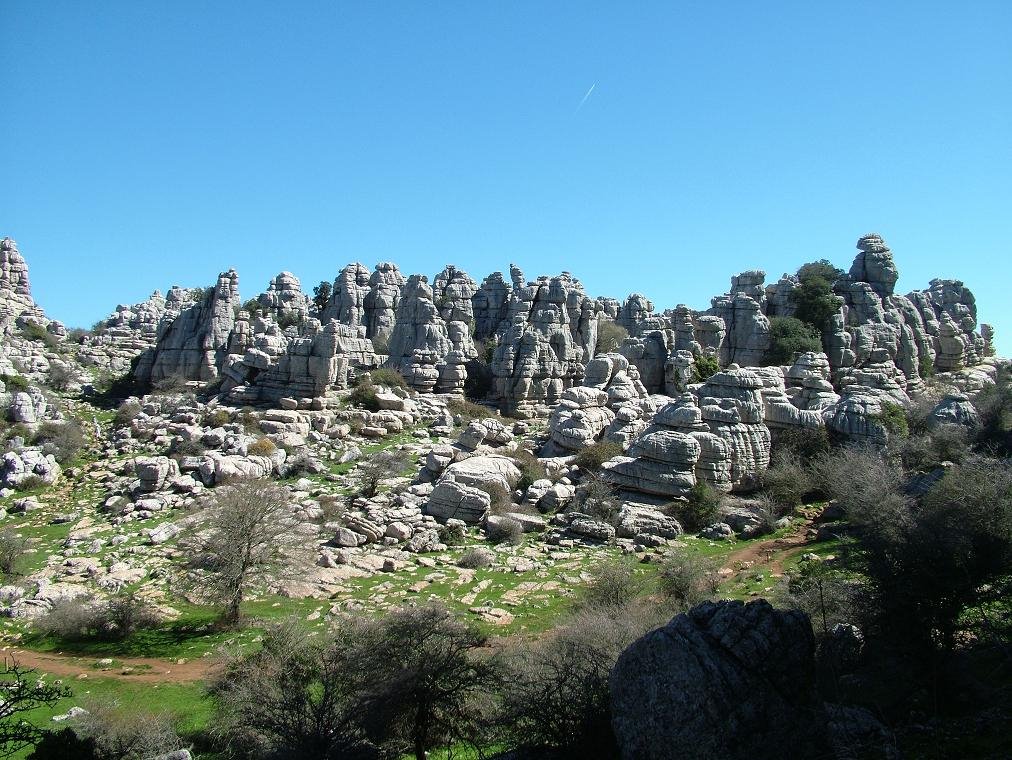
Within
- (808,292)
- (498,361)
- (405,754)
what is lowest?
(405,754)

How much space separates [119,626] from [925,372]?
44597 mm

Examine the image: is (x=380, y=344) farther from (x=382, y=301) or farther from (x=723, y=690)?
(x=723, y=690)

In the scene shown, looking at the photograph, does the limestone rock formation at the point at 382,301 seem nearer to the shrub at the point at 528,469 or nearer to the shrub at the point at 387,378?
the shrub at the point at 387,378

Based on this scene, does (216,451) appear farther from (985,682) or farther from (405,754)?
(985,682)

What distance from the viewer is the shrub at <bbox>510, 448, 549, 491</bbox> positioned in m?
25.1

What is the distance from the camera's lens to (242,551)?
51.3ft

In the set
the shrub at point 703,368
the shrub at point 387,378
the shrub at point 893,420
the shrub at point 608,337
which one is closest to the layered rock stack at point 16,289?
the shrub at point 387,378

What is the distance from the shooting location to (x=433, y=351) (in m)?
42.8

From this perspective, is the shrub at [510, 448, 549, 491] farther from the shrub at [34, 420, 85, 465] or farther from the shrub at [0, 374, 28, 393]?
the shrub at [0, 374, 28, 393]

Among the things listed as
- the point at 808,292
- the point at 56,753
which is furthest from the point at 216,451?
the point at 808,292

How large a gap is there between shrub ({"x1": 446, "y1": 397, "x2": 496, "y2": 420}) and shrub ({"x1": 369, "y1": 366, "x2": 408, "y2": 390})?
3069 mm

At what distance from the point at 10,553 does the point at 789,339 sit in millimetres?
37097

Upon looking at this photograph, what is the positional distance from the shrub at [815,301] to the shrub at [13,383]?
143 ft

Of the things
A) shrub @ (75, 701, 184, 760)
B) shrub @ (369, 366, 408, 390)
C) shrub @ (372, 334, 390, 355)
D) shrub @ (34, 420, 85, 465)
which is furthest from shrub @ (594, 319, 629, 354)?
shrub @ (75, 701, 184, 760)
